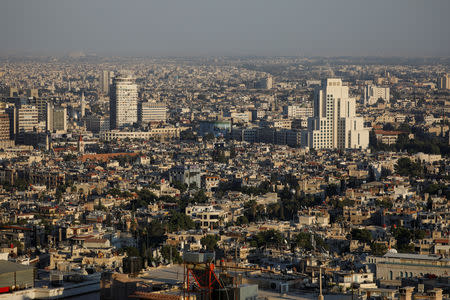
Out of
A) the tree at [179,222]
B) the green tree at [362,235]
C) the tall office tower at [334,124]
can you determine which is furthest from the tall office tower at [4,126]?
the green tree at [362,235]

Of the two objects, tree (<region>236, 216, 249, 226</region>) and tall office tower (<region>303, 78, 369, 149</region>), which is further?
tall office tower (<region>303, 78, 369, 149</region>)

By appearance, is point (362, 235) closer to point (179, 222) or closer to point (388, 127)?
point (179, 222)

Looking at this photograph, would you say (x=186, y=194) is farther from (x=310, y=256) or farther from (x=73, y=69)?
(x=73, y=69)

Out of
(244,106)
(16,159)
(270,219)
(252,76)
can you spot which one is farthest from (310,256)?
(252,76)

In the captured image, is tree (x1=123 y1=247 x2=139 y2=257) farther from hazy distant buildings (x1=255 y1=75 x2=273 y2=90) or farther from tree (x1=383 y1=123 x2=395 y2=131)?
hazy distant buildings (x1=255 y1=75 x2=273 y2=90)

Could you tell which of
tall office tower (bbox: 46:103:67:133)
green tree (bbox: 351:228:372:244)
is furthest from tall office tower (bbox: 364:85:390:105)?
green tree (bbox: 351:228:372:244)
